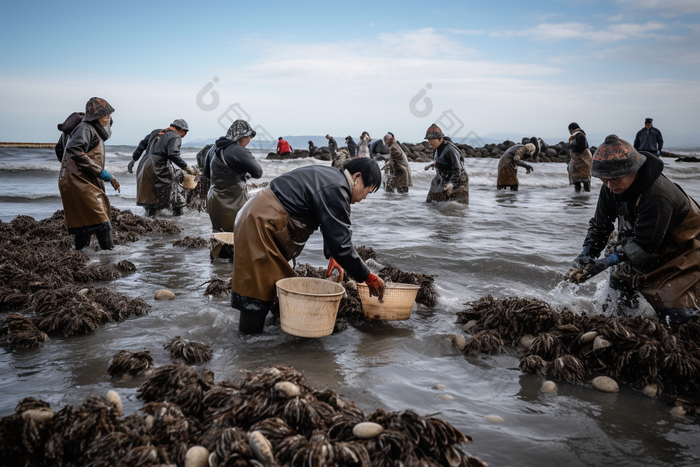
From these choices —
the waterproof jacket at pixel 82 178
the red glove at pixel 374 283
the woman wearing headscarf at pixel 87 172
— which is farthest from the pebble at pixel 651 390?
the waterproof jacket at pixel 82 178

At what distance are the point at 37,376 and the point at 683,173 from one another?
37225mm

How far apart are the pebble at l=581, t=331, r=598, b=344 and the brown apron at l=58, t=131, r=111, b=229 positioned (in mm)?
6151

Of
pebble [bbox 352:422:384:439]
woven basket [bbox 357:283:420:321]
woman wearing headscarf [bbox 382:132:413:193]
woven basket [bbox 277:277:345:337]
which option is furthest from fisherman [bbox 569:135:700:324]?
woman wearing headscarf [bbox 382:132:413:193]

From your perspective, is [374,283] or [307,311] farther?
[374,283]

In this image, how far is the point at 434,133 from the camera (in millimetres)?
11609

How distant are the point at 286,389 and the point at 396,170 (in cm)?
1595

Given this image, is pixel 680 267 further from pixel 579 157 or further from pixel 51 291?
pixel 579 157

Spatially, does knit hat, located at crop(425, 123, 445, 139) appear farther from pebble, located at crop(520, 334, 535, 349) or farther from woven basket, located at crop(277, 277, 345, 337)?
woven basket, located at crop(277, 277, 345, 337)

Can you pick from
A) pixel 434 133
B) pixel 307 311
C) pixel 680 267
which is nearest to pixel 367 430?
pixel 307 311

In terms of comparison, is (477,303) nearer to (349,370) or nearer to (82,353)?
(349,370)

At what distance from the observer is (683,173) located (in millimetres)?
31547

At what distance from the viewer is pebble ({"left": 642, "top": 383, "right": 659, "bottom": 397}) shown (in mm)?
3445

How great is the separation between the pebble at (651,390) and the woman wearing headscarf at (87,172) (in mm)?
6532

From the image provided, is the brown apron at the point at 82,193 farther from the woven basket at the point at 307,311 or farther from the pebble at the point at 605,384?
the pebble at the point at 605,384
